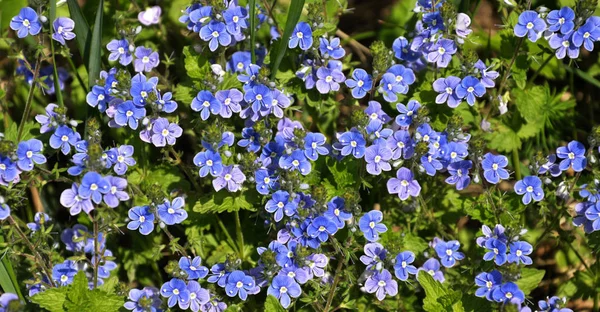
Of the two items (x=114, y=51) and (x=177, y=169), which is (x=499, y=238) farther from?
(x=114, y=51)

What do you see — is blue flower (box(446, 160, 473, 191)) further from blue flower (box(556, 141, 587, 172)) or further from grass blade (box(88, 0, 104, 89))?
grass blade (box(88, 0, 104, 89))

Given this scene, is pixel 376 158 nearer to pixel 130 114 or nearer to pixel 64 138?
pixel 130 114

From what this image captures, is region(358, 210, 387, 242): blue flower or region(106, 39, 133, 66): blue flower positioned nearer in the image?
region(358, 210, 387, 242): blue flower

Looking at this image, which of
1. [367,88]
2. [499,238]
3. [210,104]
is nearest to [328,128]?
[367,88]

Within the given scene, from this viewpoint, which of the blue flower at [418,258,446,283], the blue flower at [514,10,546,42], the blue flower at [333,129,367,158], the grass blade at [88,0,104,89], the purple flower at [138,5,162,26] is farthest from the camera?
the purple flower at [138,5,162,26]

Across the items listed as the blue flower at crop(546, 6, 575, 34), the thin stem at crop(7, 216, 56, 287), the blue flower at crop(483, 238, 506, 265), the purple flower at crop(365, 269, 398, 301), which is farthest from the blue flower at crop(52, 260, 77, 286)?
the blue flower at crop(546, 6, 575, 34)

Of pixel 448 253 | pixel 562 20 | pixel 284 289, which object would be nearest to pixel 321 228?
pixel 284 289

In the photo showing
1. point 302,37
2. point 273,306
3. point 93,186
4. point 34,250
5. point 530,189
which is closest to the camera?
point 93,186
